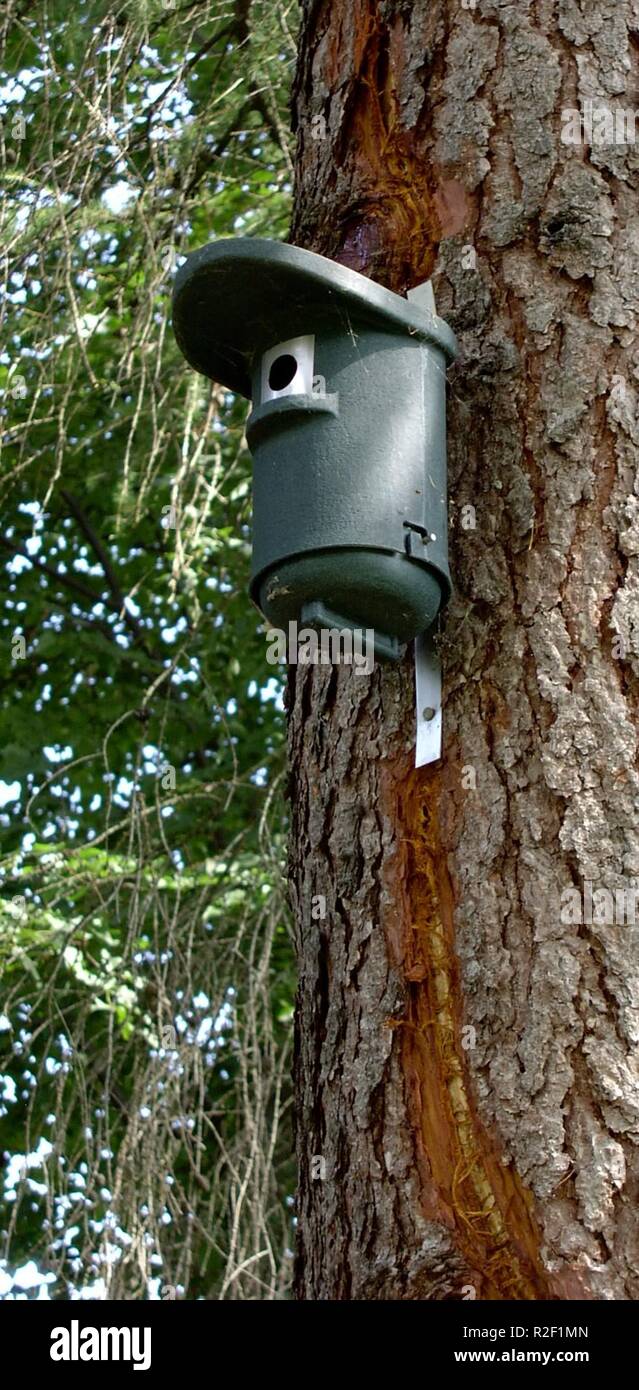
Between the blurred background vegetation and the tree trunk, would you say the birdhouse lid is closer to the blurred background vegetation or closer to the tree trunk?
the tree trunk

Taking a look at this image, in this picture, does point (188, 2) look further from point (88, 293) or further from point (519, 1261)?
point (519, 1261)

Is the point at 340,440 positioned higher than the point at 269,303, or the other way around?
the point at 269,303

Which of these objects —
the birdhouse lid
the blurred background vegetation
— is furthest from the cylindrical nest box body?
the blurred background vegetation

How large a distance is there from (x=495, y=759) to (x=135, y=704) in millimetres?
4186

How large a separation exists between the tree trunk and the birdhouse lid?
0.40 feet

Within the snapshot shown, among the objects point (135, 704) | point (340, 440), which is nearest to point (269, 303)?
point (340, 440)

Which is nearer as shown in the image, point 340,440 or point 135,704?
point 340,440

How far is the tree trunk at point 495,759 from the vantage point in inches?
60.6

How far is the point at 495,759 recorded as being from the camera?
1.67 meters

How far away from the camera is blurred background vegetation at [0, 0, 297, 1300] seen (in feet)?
11.4

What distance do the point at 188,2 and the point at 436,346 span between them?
8.31 ft

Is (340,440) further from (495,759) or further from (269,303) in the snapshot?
(495,759)

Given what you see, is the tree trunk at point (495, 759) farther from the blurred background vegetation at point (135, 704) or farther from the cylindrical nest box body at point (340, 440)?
the blurred background vegetation at point (135, 704)

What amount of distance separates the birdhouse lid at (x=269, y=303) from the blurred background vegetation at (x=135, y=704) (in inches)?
59.6
